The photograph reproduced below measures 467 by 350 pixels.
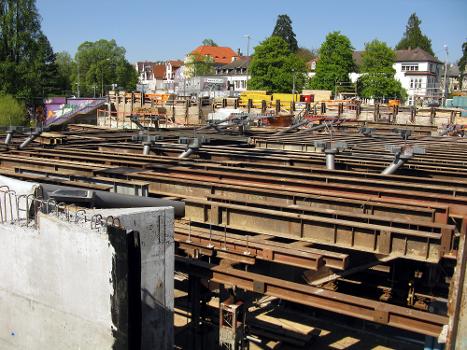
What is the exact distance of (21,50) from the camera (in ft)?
184

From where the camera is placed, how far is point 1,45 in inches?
2168

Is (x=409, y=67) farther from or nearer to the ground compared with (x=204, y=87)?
farther from the ground

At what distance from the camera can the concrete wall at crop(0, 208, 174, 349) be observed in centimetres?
698

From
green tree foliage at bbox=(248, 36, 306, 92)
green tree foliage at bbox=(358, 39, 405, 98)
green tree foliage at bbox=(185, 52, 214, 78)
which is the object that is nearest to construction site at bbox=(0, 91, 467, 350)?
green tree foliage at bbox=(358, 39, 405, 98)

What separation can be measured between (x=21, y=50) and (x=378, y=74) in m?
45.6

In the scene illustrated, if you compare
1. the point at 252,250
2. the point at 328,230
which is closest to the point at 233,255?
the point at 252,250

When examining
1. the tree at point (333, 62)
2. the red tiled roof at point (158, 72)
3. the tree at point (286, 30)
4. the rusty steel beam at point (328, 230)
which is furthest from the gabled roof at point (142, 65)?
the rusty steel beam at point (328, 230)

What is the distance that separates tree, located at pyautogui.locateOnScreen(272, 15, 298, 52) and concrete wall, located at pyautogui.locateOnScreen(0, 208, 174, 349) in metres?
110

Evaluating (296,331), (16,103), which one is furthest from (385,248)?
(16,103)

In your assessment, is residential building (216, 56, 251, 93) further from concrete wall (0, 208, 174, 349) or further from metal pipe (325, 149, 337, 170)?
concrete wall (0, 208, 174, 349)

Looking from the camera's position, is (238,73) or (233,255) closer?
(233,255)

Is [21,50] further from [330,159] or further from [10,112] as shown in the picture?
[330,159]

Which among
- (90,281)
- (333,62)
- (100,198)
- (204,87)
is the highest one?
(333,62)

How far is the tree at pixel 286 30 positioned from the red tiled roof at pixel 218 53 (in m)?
21.3
